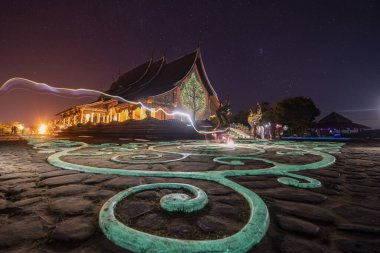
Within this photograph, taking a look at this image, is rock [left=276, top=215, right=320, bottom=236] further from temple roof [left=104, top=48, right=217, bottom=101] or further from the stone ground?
temple roof [left=104, top=48, right=217, bottom=101]

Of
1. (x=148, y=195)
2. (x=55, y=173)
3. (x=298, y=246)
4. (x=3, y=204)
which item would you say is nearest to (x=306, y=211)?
(x=298, y=246)

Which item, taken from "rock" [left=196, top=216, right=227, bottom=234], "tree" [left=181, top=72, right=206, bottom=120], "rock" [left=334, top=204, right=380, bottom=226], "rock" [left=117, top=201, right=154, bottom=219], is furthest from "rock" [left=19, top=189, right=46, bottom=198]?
"tree" [left=181, top=72, right=206, bottom=120]

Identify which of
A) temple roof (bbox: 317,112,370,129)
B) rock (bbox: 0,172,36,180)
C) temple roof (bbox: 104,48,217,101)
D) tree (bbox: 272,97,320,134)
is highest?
temple roof (bbox: 104,48,217,101)

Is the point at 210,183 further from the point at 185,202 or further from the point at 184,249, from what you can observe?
the point at 184,249

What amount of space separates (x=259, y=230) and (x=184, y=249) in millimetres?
377

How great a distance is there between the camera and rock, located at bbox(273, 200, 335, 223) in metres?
1.13

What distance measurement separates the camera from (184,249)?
78 cm

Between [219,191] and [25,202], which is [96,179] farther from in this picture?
[219,191]

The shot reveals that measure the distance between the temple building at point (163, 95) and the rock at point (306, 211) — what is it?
18345 mm

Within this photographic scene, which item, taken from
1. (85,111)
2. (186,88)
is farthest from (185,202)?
(85,111)

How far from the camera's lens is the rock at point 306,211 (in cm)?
113

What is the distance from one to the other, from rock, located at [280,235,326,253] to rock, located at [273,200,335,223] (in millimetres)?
280

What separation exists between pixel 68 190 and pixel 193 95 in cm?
2215

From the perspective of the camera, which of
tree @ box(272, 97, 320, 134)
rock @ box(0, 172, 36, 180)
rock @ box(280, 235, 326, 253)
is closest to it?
rock @ box(280, 235, 326, 253)
